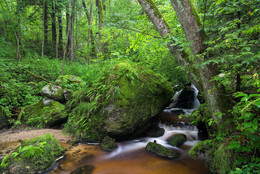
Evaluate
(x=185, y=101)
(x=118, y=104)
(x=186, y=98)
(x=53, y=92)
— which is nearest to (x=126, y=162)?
(x=118, y=104)

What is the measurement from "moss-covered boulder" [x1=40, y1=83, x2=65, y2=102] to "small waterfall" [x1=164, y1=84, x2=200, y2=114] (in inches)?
229

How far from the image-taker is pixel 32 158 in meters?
3.50

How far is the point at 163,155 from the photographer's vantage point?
4168 millimetres

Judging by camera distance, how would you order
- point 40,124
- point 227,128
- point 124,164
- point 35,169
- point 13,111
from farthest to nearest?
1. point 13,111
2. point 40,124
3. point 124,164
4. point 35,169
5. point 227,128

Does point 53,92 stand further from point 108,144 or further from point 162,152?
point 162,152

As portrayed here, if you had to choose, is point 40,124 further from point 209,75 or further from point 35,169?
point 209,75

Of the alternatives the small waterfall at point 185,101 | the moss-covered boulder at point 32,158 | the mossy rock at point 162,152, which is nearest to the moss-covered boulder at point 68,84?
the moss-covered boulder at point 32,158

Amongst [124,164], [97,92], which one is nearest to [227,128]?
[124,164]

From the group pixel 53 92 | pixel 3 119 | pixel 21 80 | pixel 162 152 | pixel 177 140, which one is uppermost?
pixel 21 80

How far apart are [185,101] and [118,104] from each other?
18.2ft

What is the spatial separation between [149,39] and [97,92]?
9.22 feet

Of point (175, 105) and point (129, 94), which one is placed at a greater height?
point (129, 94)

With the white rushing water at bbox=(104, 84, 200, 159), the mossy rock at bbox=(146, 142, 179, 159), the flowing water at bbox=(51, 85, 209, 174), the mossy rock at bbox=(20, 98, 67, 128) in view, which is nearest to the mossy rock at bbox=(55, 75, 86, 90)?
the mossy rock at bbox=(20, 98, 67, 128)

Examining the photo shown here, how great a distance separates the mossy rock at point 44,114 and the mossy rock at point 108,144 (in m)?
2.48
